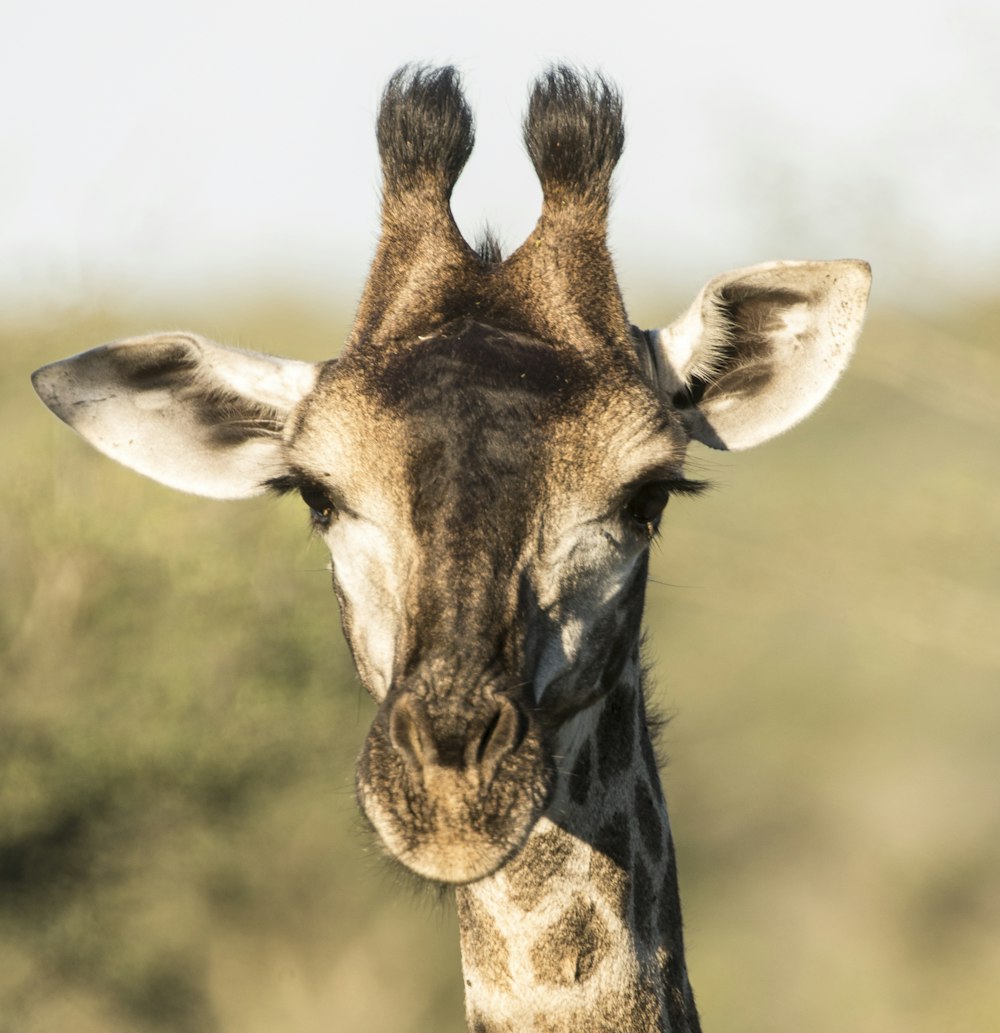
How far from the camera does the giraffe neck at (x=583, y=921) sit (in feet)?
17.7

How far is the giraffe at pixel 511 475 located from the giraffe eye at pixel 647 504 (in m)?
0.01

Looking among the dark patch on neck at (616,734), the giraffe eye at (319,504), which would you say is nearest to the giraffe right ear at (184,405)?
the giraffe eye at (319,504)

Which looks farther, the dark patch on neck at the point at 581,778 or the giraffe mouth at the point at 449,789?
the dark patch on neck at the point at 581,778

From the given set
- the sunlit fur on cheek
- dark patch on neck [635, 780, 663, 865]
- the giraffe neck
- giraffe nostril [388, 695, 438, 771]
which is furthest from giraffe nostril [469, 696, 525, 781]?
dark patch on neck [635, 780, 663, 865]

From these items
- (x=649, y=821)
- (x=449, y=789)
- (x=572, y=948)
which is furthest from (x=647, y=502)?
(x=572, y=948)

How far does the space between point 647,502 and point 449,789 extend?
1330 mm

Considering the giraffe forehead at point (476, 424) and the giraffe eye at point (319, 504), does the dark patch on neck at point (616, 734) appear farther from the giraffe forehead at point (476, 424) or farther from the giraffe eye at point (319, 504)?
the giraffe eye at point (319, 504)

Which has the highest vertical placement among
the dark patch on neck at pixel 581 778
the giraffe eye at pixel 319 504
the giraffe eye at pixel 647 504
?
the giraffe eye at pixel 647 504

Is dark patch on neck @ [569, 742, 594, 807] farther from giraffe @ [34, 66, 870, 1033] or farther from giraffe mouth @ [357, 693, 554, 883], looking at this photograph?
giraffe mouth @ [357, 693, 554, 883]

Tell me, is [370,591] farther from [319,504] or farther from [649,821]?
[649,821]

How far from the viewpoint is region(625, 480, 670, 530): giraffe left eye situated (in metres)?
5.36

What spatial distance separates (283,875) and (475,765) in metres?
16.7

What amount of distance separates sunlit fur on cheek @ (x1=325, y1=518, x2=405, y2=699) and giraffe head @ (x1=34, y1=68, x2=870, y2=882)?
0.04 ft

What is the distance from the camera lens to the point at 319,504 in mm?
5492
